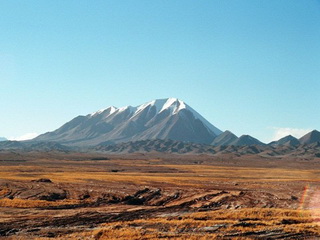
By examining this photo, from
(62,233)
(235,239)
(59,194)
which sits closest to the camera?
(235,239)

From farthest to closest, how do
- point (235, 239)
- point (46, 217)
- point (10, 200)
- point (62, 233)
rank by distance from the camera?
1. point (10, 200)
2. point (46, 217)
3. point (62, 233)
4. point (235, 239)

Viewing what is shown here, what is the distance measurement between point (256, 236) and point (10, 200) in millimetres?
34650

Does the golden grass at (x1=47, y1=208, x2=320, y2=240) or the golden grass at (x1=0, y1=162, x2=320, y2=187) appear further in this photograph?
the golden grass at (x1=0, y1=162, x2=320, y2=187)

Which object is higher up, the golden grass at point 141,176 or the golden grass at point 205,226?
the golden grass at point 205,226

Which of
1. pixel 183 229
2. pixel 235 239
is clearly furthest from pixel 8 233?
pixel 235 239

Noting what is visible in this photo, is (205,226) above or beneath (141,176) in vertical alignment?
above

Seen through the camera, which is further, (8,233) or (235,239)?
(8,233)

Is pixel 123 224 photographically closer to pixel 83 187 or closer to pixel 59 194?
pixel 59 194

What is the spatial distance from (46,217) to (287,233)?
23220 mm

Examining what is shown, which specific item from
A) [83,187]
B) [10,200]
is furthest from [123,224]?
[83,187]

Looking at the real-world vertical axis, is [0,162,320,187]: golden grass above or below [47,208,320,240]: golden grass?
below

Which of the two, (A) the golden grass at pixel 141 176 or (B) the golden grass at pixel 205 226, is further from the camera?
(A) the golden grass at pixel 141 176

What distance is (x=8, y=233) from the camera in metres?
31.6

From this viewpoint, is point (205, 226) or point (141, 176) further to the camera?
point (141, 176)
